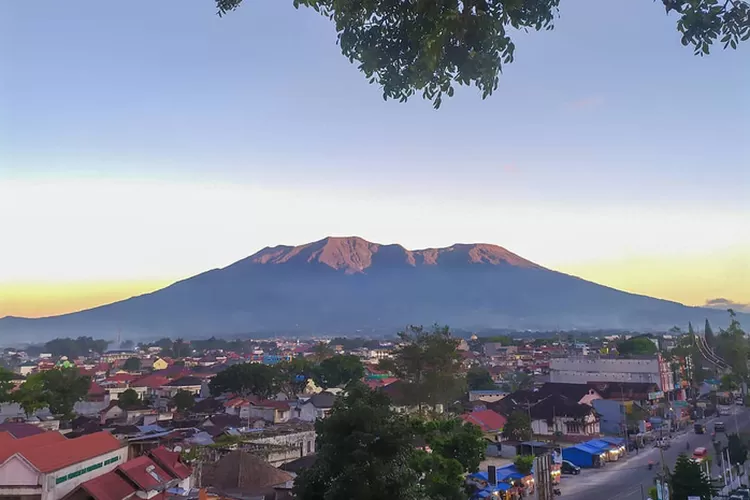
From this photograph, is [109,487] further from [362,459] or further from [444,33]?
[444,33]

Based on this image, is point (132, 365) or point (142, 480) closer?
point (142, 480)

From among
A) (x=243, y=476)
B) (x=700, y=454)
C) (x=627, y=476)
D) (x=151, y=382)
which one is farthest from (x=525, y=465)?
(x=151, y=382)

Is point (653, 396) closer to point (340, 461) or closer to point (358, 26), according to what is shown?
point (340, 461)

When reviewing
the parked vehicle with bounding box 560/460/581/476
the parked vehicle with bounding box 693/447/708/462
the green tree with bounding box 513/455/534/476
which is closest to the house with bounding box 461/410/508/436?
the parked vehicle with bounding box 560/460/581/476

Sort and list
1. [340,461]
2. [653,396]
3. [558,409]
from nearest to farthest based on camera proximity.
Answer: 1. [340,461]
2. [558,409]
3. [653,396]

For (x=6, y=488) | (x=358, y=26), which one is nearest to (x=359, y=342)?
(x=6, y=488)

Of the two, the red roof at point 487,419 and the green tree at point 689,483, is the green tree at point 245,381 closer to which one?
the red roof at point 487,419
